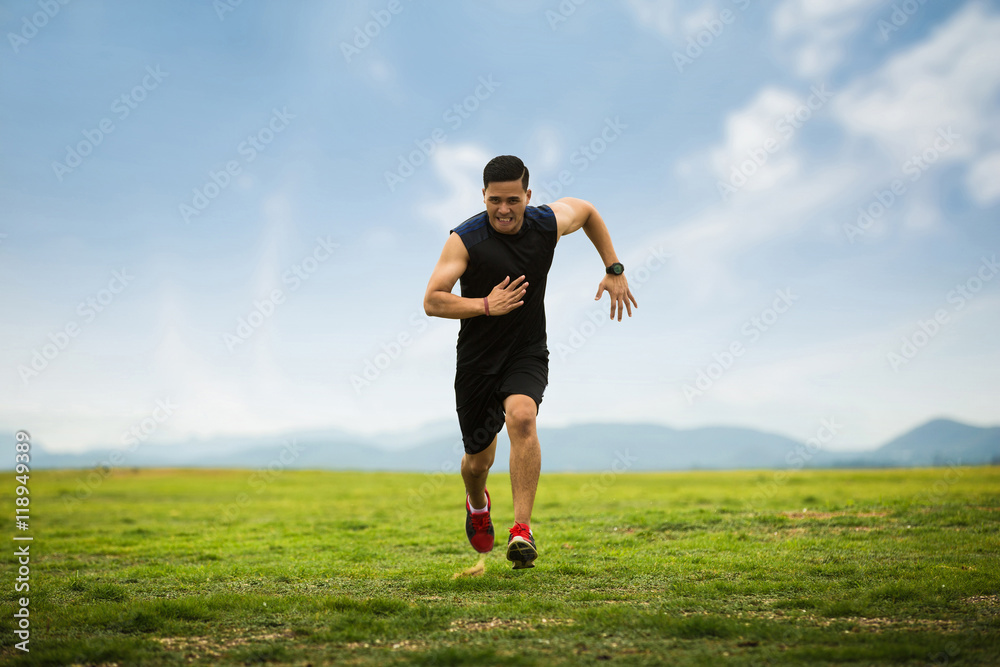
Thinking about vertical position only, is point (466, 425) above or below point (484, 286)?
below

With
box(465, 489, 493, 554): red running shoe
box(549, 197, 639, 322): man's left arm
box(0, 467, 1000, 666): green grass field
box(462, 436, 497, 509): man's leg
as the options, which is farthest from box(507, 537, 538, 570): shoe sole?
box(549, 197, 639, 322): man's left arm

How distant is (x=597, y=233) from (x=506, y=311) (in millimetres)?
2074

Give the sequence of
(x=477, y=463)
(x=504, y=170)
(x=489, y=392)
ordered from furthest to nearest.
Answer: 1. (x=477, y=463)
2. (x=489, y=392)
3. (x=504, y=170)

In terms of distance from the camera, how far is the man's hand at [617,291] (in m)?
7.69

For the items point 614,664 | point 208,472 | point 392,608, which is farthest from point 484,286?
point 208,472

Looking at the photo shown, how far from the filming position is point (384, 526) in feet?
45.7

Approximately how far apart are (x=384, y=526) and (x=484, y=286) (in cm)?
841

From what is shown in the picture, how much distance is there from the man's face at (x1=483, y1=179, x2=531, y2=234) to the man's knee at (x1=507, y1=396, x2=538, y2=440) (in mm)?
1630

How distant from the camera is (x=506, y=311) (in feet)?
20.7

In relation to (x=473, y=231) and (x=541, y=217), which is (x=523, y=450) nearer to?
(x=473, y=231)

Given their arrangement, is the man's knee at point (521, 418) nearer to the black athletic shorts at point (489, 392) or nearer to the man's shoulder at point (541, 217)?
the black athletic shorts at point (489, 392)

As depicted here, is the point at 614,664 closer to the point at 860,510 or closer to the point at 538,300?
the point at 538,300

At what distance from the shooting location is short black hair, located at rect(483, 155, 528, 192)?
6680mm

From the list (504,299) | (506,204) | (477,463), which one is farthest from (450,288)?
(477,463)
